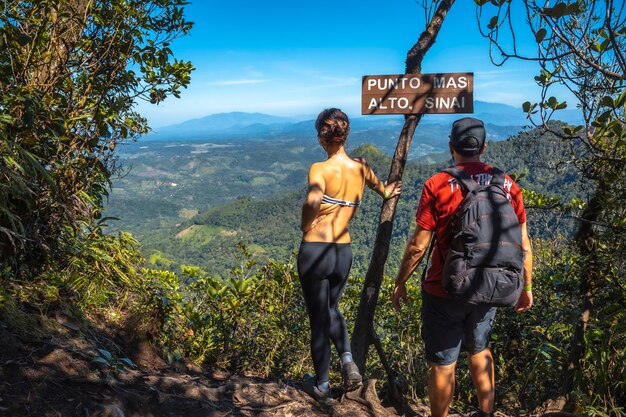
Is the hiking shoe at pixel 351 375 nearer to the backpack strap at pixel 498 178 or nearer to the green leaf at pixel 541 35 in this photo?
the backpack strap at pixel 498 178

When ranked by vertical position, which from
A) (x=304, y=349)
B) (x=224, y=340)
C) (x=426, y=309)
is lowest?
(x=304, y=349)

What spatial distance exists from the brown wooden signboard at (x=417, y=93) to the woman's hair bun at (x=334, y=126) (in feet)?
1.20

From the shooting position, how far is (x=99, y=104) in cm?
352

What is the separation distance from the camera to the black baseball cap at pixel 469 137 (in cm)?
229

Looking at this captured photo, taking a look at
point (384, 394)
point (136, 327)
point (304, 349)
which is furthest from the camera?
point (304, 349)

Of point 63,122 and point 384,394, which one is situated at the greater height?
point 63,122

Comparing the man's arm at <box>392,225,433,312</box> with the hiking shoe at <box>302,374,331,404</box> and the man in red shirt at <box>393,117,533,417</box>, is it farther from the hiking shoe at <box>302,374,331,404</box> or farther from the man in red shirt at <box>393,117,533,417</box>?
the hiking shoe at <box>302,374,331,404</box>

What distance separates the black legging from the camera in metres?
2.60

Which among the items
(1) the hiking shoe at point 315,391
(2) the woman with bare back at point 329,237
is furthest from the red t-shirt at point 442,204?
(1) the hiking shoe at point 315,391

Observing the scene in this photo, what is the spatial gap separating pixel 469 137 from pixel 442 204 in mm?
376

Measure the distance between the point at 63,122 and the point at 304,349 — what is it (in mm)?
2981

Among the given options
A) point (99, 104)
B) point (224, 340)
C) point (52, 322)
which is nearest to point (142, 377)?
point (52, 322)

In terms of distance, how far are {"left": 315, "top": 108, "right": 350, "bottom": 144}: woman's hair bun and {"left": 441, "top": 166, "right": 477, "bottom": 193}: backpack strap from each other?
26.7 inches

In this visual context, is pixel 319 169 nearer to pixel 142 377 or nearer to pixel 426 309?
pixel 426 309
